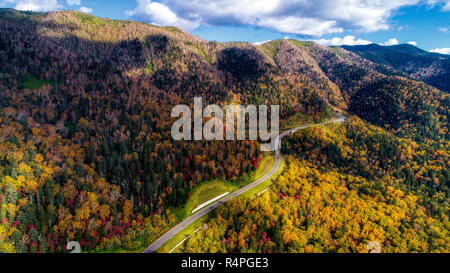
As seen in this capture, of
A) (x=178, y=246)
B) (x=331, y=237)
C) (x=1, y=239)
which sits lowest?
(x=331, y=237)

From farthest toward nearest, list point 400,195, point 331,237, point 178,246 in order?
point 400,195 → point 331,237 → point 178,246

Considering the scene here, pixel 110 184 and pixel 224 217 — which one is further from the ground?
pixel 110 184

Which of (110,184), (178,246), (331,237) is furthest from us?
(110,184)

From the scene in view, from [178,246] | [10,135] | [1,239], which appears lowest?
[178,246]

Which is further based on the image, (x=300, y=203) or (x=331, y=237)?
(x=300, y=203)

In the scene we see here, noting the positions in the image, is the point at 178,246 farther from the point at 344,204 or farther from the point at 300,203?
the point at 344,204

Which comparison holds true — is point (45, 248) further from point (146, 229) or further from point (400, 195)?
point (400, 195)

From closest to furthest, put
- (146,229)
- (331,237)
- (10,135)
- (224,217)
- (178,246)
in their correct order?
(178,246), (146,229), (224,217), (331,237), (10,135)

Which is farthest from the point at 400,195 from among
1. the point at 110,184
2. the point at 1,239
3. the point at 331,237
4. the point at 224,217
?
the point at 1,239

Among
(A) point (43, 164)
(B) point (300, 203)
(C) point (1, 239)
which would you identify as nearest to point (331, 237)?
(B) point (300, 203)
